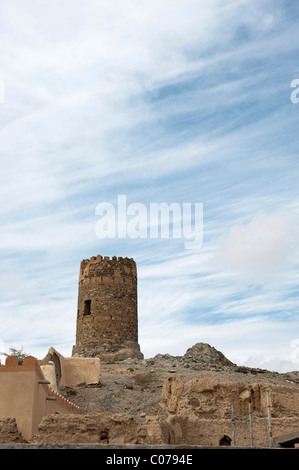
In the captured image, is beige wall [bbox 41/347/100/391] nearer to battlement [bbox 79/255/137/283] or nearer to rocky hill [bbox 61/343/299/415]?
rocky hill [bbox 61/343/299/415]

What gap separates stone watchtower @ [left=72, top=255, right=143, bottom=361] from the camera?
29.7 metres

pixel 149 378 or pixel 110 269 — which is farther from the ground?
pixel 110 269

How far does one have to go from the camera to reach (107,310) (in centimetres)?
3020

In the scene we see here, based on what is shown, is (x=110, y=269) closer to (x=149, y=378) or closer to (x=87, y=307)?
(x=87, y=307)

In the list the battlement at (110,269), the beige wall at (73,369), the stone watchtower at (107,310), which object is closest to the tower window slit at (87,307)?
the stone watchtower at (107,310)

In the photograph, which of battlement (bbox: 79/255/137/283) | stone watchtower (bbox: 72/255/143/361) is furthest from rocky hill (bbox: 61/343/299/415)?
battlement (bbox: 79/255/137/283)

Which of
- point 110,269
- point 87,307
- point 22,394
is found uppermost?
point 110,269

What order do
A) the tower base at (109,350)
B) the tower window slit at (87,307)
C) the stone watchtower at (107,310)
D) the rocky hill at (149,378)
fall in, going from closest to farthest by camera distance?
1. the rocky hill at (149,378)
2. the tower base at (109,350)
3. the stone watchtower at (107,310)
4. the tower window slit at (87,307)

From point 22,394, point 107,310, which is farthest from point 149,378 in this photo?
point 22,394

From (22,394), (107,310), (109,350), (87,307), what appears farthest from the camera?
(87,307)

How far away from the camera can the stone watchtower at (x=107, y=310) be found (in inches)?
1170

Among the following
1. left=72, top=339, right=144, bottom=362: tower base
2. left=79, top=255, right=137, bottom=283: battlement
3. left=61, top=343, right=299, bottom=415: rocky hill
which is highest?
left=79, top=255, right=137, bottom=283: battlement

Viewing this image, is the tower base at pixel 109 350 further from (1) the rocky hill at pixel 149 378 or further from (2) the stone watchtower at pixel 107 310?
(1) the rocky hill at pixel 149 378

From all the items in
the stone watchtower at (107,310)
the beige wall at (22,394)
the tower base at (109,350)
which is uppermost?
the stone watchtower at (107,310)
